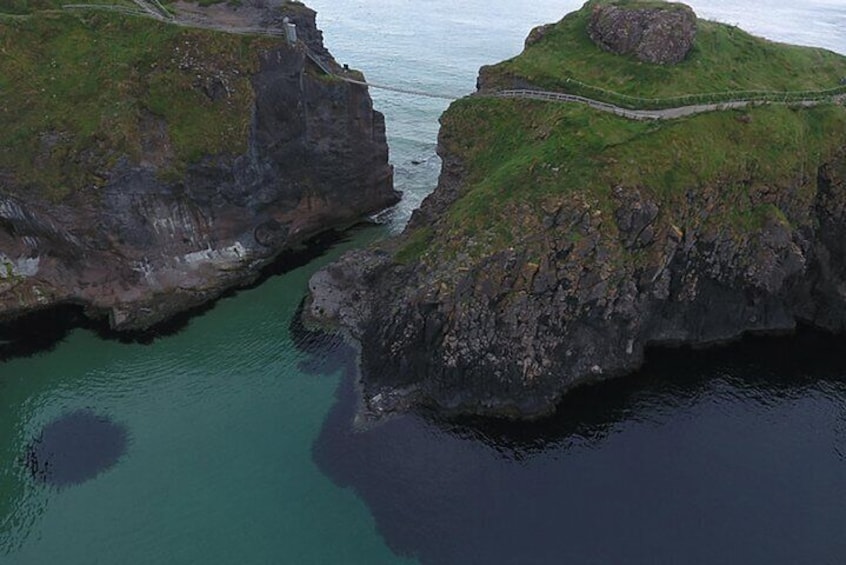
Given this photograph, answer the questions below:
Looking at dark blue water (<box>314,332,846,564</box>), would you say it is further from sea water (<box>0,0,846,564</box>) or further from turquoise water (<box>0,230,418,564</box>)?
turquoise water (<box>0,230,418,564</box>)

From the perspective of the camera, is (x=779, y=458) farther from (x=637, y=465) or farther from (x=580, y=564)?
(x=580, y=564)

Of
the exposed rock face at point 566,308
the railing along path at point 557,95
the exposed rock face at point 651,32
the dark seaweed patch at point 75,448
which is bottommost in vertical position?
the dark seaweed patch at point 75,448

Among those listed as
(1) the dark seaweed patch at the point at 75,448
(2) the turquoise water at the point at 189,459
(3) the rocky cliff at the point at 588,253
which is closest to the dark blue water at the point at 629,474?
(2) the turquoise water at the point at 189,459

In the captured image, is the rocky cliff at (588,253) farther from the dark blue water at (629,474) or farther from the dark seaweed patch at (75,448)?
the dark seaweed patch at (75,448)

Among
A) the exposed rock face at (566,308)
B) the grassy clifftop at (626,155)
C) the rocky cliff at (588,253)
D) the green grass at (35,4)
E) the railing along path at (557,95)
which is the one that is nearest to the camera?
the exposed rock face at (566,308)

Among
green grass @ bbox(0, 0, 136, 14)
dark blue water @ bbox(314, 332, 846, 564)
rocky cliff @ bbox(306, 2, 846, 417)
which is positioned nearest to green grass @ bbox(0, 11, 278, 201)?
green grass @ bbox(0, 0, 136, 14)

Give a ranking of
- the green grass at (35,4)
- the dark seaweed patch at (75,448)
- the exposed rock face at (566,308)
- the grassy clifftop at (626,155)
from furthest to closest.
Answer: the green grass at (35,4), the grassy clifftop at (626,155), the exposed rock face at (566,308), the dark seaweed patch at (75,448)

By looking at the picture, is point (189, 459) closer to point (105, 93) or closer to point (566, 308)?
point (566, 308)
